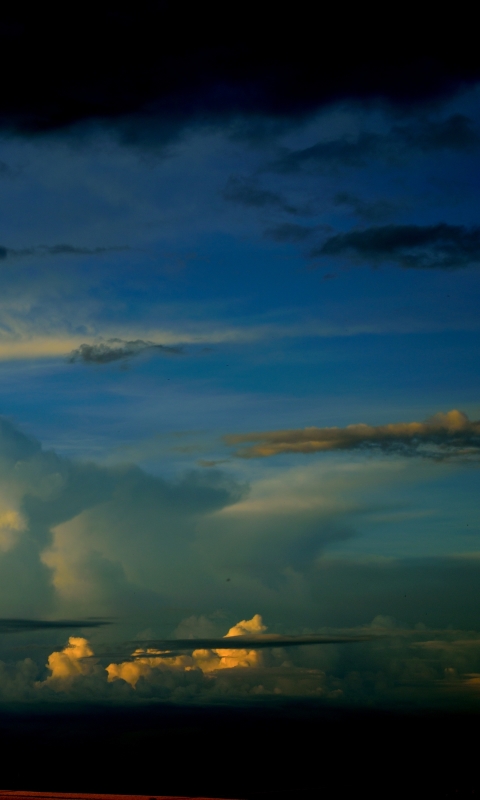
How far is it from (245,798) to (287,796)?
23.6 ft

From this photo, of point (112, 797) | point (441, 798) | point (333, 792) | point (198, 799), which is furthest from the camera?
point (441, 798)

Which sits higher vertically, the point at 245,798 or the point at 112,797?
the point at 112,797

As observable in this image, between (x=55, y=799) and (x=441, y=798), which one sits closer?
(x=55, y=799)

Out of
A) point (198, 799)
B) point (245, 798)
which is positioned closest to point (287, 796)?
point (245, 798)

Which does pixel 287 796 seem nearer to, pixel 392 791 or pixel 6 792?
pixel 392 791

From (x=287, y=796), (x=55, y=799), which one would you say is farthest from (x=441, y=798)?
(x=55, y=799)

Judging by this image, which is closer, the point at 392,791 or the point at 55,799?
the point at 55,799

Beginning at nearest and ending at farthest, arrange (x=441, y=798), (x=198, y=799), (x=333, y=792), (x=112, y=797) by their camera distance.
A: (x=198, y=799)
(x=112, y=797)
(x=333, y=792)
(x=441, y=798)

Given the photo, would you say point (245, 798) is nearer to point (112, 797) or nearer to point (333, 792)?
point (333, 792)

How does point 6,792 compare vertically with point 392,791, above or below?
above

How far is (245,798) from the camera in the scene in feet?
206

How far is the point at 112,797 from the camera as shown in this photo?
56.1 meters

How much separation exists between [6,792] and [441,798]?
61672 mm

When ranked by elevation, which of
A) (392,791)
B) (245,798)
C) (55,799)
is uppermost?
(55,799)
